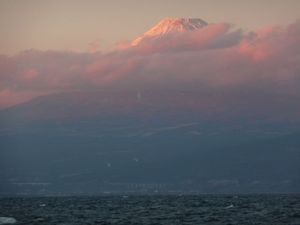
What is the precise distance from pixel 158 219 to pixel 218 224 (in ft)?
71.7

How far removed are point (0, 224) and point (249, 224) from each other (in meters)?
57.8

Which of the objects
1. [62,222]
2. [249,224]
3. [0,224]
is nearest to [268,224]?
[249,224]

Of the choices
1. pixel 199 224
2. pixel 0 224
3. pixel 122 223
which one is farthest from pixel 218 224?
pixel 0 224

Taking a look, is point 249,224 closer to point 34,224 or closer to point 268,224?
point 268,224

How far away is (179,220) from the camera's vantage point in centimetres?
19350

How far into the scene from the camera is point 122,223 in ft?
614

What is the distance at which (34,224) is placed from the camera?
188 m

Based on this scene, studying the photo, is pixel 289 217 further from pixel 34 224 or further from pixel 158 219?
pixel 34 224

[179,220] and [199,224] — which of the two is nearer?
[199,224]

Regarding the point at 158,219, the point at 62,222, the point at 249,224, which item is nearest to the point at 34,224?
the point at 62,222

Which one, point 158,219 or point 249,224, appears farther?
point 158,219

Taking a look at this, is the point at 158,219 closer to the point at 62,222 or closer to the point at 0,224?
the point at 62,222

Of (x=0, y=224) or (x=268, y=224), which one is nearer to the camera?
(x=268, y=224)

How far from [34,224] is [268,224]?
50813mm
